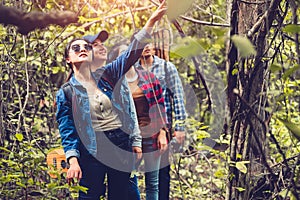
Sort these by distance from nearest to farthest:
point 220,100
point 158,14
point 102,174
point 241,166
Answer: point 158,14
point 241,166
point 102,174
point 220,100

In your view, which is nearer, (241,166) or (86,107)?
(241,166)

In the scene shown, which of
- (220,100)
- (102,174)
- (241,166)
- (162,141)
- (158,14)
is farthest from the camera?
(220,100)

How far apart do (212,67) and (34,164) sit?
288 cm

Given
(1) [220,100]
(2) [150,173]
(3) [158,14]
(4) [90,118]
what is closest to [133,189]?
(2) [150,173]

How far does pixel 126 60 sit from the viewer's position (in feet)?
9.53

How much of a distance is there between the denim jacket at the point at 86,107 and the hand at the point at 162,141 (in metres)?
0.25

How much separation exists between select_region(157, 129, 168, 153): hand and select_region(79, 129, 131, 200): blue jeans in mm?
227

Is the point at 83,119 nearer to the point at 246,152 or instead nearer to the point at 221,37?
the point at 246,152

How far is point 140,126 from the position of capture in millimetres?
3129

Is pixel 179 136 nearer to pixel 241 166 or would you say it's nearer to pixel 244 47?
pixel 241 166

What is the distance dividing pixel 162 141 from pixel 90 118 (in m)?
0.48

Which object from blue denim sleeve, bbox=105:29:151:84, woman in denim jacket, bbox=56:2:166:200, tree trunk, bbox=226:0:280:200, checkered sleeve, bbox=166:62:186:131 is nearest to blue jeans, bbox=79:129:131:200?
woman in denim jacket, bbox=56:2:166:200

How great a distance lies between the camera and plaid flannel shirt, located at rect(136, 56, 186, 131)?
321 cm

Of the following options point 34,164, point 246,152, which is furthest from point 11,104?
point 246,152
